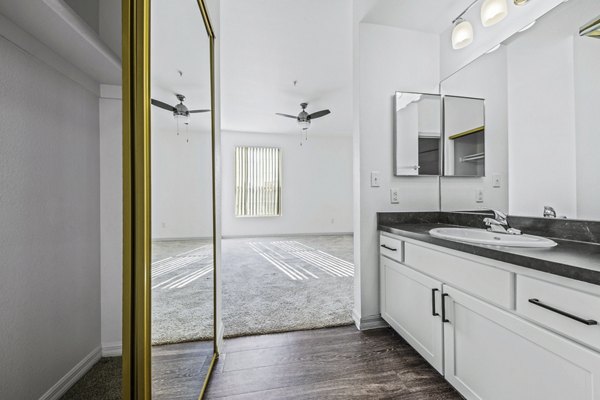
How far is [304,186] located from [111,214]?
633 cm

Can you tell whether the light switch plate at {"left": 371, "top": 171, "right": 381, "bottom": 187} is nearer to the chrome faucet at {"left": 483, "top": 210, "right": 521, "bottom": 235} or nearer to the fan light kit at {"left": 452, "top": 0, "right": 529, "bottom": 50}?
the chrome faucet at {"left": 483, "top": 210, "right": 521, "bottom": 235}

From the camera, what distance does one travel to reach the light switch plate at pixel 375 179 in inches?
81.1

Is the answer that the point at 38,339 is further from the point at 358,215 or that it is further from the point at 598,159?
the point at 598,159

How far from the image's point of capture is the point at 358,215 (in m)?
2.07

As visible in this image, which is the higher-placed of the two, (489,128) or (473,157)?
(489,128)

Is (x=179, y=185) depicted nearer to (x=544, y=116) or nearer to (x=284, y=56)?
(x=544, y=116)

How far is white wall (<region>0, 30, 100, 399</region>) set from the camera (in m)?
0.83

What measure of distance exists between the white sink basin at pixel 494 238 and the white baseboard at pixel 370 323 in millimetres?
929

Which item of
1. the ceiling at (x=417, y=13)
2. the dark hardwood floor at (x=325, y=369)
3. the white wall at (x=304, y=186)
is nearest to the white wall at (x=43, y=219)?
the dark hardwood floor at (x=325, y=369)

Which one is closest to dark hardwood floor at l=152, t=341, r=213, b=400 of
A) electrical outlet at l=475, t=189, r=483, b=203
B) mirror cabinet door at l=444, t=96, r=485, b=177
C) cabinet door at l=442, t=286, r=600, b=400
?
cabinet door at l=442, t=286, r=600, b=400

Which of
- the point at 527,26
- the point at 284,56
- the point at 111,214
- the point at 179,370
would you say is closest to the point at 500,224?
the point at 527,26

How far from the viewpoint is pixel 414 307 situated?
5.24 ft

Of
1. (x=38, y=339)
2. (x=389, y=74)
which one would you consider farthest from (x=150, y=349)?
(x=389, y=74)

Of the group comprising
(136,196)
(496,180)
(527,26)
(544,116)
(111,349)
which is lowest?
(111,349)
